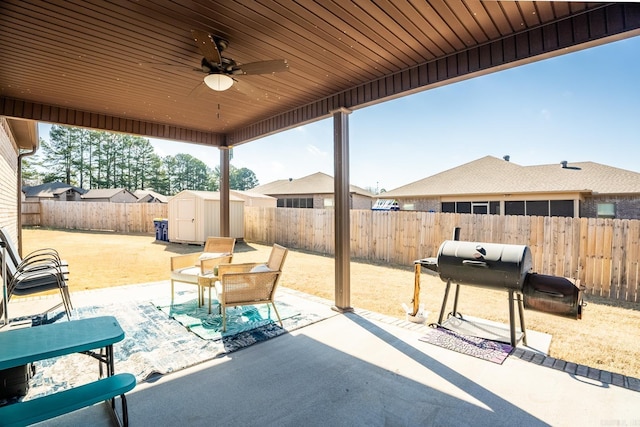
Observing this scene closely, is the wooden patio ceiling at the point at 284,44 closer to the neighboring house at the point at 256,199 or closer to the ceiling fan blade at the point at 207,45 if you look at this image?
the ceiling fan blade at the point at 207,45

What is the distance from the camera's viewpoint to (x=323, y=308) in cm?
441

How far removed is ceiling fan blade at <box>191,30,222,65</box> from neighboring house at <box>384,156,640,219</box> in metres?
10.6

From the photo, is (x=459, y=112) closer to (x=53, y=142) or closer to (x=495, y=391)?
(x=495, y=391)

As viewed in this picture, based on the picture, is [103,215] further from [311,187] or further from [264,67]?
[264,67]

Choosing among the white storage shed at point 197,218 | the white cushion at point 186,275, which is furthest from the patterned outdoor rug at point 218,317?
the white storage shed at point 197,218

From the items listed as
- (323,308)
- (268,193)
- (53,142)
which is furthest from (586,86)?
(53,142)

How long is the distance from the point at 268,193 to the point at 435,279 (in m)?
16.4

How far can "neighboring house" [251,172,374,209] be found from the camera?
60.8 ft

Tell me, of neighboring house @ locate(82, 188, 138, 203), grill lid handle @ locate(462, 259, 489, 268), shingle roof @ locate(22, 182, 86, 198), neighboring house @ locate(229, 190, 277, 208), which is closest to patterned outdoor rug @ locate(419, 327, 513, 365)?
grill lid handle @ locate(462, 259, 489, 268)

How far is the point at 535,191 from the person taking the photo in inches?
402

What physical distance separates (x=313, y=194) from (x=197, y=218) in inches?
315

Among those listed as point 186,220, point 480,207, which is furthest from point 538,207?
point 186,220

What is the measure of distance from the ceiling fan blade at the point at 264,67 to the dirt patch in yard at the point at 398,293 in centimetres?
352

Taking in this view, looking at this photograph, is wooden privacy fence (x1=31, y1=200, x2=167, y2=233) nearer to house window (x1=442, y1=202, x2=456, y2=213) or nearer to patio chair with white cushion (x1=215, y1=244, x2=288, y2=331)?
house window (x1=442, y1=202, x2=456, y2=213)
